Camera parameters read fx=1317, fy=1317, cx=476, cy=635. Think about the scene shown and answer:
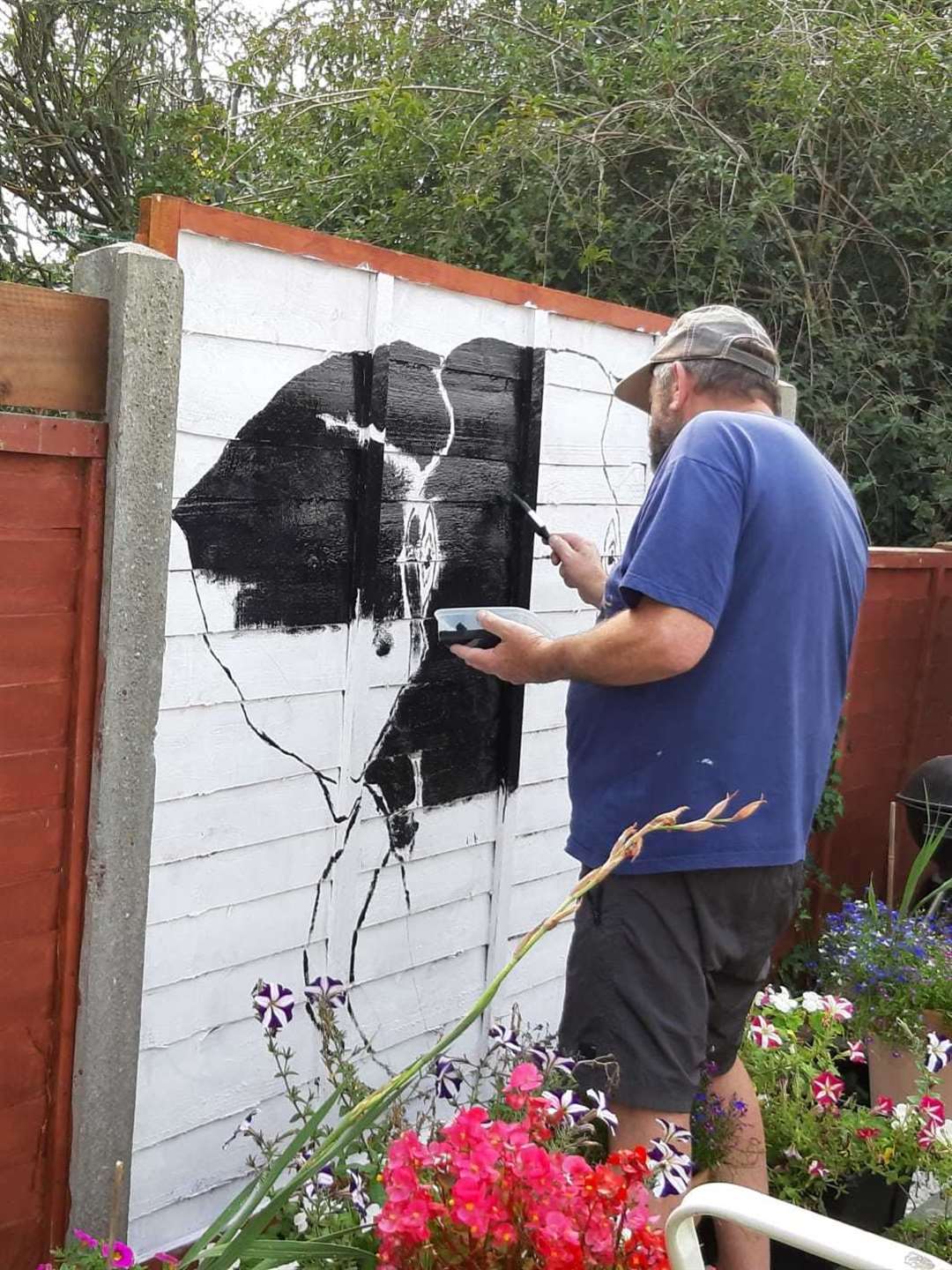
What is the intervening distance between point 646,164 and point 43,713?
4732 millimetres

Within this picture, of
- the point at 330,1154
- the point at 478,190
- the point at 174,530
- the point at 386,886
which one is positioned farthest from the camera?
the point at 478,190

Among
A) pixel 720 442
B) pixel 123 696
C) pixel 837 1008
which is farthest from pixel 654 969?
pixel 837 1008

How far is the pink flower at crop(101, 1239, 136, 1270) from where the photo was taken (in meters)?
2.00

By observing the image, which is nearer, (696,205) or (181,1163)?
(181,1163)

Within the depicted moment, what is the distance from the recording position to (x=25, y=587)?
7.25 ft

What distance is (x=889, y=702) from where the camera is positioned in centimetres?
532

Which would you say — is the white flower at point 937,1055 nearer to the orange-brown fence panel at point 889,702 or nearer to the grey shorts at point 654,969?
the grey shorts at point 654,969

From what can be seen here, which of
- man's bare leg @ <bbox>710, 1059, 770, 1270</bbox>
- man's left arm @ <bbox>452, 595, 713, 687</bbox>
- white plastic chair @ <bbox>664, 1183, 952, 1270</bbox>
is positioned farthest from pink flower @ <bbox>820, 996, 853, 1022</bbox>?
white plastic chair @ <bbox>664, 1183, 952, 1270</bbox>

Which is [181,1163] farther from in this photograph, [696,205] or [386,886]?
[696,205]

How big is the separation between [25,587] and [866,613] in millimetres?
3668

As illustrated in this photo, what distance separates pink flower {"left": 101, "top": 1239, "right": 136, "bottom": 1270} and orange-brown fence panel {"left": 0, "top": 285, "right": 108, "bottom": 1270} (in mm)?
325

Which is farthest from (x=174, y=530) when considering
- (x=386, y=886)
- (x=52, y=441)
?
(x=386, y=886)

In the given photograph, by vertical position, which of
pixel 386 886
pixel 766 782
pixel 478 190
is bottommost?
pixel 386 886

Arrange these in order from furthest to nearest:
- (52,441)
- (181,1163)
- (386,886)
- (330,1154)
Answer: (386,886) < (181,1163) < (52,441) < (330,1154)
